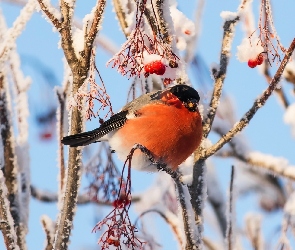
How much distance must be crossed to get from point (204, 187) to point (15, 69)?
95 centimetres

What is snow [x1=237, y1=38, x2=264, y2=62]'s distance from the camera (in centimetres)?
206

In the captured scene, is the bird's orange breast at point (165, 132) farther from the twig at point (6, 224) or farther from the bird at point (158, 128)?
the twig at point (6, 224)

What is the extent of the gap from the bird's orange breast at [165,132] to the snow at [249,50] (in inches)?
13.9

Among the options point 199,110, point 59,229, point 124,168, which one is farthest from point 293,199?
point 59,229

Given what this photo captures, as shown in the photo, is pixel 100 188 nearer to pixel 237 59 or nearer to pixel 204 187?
pixel 204 187

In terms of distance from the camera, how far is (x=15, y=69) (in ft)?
8.02

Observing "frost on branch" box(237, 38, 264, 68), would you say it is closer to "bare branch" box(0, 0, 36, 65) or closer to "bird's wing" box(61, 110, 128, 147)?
"bird's wing" box(61, 110, 128, 147)

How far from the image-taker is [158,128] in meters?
2.34

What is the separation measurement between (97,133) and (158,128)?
26 cm

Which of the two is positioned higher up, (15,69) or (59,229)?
(15,69)

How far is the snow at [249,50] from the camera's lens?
6.76 ft

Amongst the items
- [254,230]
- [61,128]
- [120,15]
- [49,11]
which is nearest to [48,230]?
[61,128]

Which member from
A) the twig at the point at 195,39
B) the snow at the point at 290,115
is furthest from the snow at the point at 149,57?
the snow at the point at 290,115

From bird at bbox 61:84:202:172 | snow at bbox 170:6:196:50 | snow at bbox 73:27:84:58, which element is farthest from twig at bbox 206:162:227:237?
snow at bbox 73:27:84:58
